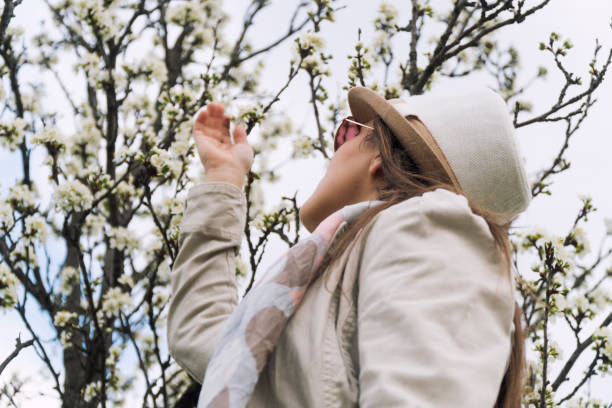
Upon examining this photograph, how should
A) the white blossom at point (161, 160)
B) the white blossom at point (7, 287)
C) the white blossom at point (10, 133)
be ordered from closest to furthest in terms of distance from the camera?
the white blossom at point (161, 160), the white blossom at point (7, 287), the white blossom at point (10, 133)

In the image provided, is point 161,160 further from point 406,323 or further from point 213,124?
point 406,323

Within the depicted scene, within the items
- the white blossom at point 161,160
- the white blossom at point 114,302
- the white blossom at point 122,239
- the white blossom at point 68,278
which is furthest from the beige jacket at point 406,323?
the white blossom at point 68,278

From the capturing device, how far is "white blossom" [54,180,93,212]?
139 inches

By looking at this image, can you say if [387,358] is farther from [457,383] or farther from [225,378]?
[225,378]

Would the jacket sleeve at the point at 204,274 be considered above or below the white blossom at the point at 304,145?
below

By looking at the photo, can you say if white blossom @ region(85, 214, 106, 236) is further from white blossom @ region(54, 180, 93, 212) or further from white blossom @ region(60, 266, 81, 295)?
white blossom @ region(54, 180, 93, 212)

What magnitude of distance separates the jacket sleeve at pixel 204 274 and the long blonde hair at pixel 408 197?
0.31 metres

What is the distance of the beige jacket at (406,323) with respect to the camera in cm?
76

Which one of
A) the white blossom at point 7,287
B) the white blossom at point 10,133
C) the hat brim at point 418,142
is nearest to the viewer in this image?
the hat brim at point 418,142

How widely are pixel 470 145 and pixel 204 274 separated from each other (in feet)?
2.12

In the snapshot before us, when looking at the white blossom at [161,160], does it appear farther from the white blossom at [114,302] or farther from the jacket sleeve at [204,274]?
the jacket sleeve at [204,274]

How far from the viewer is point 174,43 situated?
696cm

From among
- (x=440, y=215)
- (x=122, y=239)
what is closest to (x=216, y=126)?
(x=440, y=215)

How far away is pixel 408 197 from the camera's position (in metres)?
1.18
